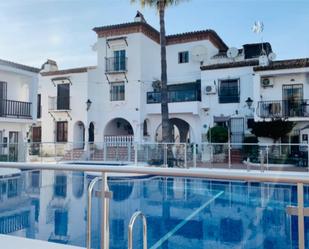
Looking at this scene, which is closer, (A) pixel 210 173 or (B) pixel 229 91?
(A) pixel 210 173

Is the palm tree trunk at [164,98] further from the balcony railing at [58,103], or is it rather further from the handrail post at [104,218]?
the handrail post at [104,218]

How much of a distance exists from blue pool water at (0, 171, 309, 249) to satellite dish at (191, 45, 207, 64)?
572 inches

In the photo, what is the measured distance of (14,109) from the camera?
783 inches

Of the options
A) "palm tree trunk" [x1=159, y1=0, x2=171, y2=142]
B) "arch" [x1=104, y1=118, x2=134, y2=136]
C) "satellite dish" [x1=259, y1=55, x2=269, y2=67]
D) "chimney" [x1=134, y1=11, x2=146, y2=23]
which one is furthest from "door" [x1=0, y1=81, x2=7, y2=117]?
"satellite dish" [x1=259, y1=55, x2=269, y2=67]

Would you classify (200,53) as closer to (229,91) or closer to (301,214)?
(229,91)

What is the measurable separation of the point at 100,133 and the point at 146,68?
20.8ft

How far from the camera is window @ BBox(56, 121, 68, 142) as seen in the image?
26.2 metres

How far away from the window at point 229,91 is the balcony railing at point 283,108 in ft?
7.01

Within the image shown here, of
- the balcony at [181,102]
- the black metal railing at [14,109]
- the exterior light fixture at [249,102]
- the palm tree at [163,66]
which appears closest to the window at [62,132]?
the black metal railing at [14,109]

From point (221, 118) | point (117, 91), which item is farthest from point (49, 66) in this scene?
point (221, 118)

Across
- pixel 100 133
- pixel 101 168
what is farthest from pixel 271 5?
pixel 101 168

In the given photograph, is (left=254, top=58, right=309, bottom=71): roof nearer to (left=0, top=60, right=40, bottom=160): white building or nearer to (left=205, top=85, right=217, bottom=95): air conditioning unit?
(left=205, top=85, right=217, bottom=95): air conditioning unit

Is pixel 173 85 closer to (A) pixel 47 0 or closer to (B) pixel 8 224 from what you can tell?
(A) pixel 47 0

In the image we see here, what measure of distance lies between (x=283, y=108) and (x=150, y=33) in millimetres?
12217
